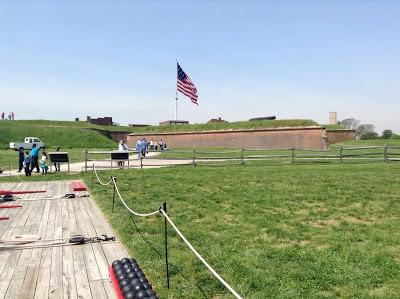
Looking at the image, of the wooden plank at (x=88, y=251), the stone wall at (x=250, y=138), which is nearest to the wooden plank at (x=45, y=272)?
the wooden plank at (x=88, y=251)

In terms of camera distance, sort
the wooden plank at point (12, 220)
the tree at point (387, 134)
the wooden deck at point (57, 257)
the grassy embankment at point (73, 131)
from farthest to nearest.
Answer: the tree at point (387, 134) → the grassy embankment at point (73, 131) → the wooden plank at point (12, 220) → the wooden deck at point (57, 257)

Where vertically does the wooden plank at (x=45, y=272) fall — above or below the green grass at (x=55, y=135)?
below

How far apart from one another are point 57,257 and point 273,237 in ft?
13.4

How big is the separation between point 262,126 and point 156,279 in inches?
1883

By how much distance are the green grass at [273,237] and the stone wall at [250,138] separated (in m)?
33.8

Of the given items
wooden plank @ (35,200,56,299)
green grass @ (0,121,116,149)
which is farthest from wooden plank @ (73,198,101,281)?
green grass @ (0,121,116,149)

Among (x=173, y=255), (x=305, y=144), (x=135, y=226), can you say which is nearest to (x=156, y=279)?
(x=173, y=255)

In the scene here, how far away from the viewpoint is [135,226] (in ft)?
28.4

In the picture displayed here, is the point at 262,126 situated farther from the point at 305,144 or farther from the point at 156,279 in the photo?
the point at 156,279

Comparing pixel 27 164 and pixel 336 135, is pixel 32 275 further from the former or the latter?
pixel 336 135

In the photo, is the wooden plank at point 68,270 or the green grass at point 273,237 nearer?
the wooden plank at point 68,270

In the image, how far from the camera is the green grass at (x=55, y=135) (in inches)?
2148

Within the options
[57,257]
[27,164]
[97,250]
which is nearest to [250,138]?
[27,164]

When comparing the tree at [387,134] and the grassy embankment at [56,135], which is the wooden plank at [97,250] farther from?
the tree at [387,134]
